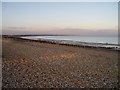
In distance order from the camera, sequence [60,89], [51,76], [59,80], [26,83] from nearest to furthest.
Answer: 1. [60,89]
2. [26,83]
3. [59,80]
4. [51,76]

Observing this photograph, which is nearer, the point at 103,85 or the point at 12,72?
the point at 103,85

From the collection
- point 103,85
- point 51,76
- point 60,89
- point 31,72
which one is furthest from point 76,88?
point 31,72

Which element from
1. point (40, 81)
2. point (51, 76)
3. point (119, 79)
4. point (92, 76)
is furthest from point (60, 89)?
point (119, 79)

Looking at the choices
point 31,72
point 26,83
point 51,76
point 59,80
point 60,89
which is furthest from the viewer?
point 31,72

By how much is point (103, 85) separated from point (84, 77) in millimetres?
2052

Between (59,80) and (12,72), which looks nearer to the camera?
(59,80)

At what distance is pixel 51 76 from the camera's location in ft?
45.3

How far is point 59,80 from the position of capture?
12.8m

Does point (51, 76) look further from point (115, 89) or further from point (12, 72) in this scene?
point (115, 89)

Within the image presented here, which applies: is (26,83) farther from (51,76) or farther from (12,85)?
(51,76)

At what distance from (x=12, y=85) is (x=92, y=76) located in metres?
6.09

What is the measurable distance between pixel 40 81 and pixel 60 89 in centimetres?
195

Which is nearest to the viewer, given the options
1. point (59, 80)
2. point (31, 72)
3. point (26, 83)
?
point (26, 83)

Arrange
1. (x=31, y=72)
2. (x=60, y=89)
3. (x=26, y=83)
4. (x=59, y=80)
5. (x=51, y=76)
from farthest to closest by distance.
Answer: (x=31, y=72)
(x=51, y=76)
(x=59, y=80)
(x=26, y=83)
(x=60, y=89)
